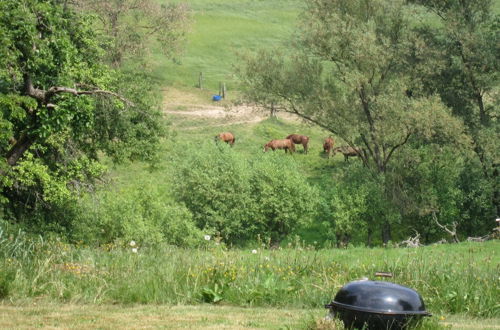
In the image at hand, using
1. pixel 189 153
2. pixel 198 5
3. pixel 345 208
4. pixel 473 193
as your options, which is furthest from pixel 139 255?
pixel 198 5

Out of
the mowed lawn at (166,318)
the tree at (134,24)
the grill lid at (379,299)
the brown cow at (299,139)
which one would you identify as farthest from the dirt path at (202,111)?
the grill lid at (379,299)

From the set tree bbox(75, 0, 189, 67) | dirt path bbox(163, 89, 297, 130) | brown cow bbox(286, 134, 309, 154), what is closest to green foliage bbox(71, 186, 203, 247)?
tree bbox(75, 0, 189, 67)

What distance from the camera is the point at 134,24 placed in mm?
38156

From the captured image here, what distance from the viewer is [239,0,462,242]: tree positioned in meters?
32.3

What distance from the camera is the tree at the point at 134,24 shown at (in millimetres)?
34031

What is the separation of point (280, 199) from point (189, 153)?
453cm

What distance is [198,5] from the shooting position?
8788 cm

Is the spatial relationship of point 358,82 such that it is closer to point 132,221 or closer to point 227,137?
point 227,137

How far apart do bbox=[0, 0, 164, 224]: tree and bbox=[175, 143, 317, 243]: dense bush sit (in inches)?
187

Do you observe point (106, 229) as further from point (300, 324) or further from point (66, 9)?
point (300, 324)

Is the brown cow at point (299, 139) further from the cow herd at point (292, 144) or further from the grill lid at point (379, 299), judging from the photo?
the grill lid at point (379, 299)

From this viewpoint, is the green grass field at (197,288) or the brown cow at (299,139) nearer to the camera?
the green grass field at (197,288)

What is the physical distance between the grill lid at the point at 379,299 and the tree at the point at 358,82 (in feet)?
73.5

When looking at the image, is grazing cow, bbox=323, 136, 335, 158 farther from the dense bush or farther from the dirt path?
the dense bush
